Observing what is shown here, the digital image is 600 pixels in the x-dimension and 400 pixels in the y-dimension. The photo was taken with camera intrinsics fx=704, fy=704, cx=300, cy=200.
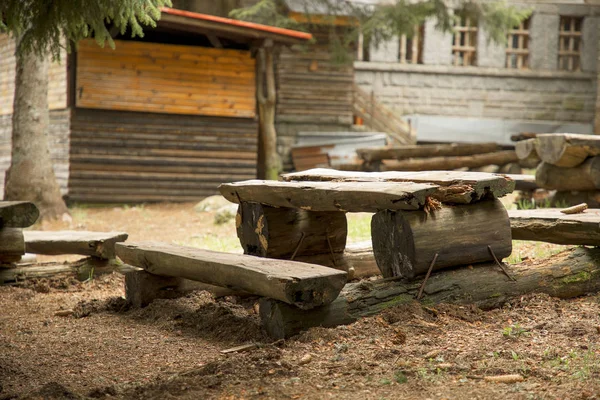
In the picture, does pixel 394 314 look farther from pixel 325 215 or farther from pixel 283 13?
pixel 283 13

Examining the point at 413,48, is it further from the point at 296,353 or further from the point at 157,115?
the point at 296,353

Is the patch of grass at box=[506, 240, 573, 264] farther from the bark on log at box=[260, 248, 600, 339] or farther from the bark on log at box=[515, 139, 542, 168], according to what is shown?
the bark on log at box=[515, 139, 542, 168]

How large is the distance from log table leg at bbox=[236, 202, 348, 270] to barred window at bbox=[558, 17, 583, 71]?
19.7m

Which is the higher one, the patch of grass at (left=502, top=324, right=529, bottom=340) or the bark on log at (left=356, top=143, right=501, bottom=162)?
the bark on log at (left=356, top=143, right=501, bottom=162)

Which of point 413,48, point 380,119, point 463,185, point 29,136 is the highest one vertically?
point 413,48

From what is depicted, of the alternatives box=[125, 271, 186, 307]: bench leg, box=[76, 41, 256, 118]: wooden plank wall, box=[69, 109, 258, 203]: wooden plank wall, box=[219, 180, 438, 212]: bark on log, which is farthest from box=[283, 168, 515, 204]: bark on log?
box=[69, 109, 258, 203]: wooden plank wall

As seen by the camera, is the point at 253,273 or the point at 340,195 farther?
the point at 340,195

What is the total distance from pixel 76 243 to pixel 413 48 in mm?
17154

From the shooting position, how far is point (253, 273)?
16.3 ft

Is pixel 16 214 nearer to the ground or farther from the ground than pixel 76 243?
farther from the ground

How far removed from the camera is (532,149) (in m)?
10.1

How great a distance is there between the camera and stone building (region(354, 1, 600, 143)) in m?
22.4

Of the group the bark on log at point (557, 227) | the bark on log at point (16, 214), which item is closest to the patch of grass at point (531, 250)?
the bark on log at point (557, 227)

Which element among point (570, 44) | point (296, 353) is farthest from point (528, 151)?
point (570, 44)
